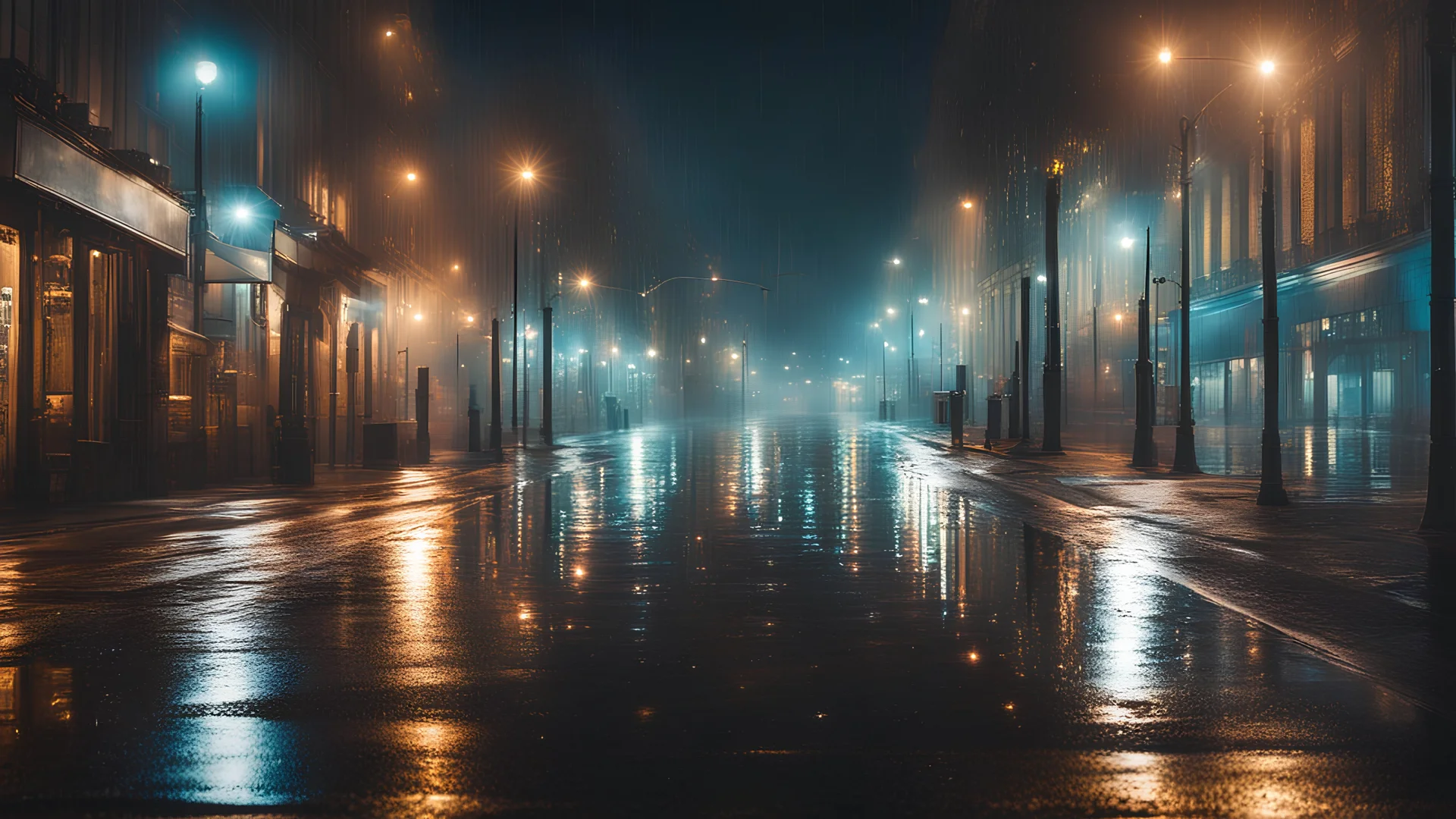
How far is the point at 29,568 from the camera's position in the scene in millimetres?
12641

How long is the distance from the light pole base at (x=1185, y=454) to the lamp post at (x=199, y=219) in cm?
2035

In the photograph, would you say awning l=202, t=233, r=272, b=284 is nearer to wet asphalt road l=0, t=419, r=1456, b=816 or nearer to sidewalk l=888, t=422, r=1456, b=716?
wet asphalt road l=0, t=419, r=1456, b=816

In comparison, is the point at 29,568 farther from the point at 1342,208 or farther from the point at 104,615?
the point at 1342,208

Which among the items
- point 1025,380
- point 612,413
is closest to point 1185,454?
point 1025,380

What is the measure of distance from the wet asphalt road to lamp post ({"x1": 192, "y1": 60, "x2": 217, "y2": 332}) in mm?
10561

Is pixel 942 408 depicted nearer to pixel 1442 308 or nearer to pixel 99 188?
pixel 99 188

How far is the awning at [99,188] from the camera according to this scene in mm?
17875

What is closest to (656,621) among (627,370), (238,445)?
(238,445)

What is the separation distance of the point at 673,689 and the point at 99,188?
55.2 ft

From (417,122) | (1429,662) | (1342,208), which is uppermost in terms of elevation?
(417,122)

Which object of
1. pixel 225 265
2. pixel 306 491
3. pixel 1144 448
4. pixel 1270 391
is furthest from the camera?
pixel 1144 448

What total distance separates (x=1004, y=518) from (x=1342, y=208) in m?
45.5

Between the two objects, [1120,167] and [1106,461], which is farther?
[1120,167]

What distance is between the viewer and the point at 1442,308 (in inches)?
601
